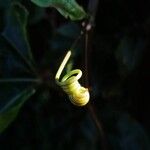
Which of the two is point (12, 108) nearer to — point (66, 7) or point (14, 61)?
point (14, 61)

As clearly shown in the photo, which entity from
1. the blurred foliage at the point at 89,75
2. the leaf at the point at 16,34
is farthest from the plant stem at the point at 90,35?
the leaf at the point at 16,34

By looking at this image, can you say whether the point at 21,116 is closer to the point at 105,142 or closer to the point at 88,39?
the point at 105,142

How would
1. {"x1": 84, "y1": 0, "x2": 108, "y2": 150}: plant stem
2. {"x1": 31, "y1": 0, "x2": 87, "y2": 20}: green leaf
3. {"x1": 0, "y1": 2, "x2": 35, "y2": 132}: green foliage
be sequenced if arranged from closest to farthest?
{"x1": 31, "y1": 0, "x2": 87, "y2": 20}: green leaf
{"x1": 84, "y1": 0, "x2": 108, "y2": 150}: plant stem
{"x1": 0, "y1": 2, "x2": 35, "y2": 132}: green foliage

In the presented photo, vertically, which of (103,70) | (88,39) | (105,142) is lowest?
(105,142)

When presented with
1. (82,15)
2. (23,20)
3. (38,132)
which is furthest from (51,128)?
(82,15)

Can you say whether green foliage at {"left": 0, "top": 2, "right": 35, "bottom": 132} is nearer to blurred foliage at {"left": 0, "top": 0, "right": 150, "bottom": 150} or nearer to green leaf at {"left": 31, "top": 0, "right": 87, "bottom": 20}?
blurred foliage at {"left": 0, "top": 0, "right": 150, "bottom": 150}

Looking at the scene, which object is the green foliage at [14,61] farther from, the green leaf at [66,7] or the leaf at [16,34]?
the green leaf at [66,7]

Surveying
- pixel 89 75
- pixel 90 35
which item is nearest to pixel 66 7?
pixel 90 35

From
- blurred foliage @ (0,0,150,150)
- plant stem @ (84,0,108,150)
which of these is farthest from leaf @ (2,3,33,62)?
plant stem @ (84,0,108,150)
